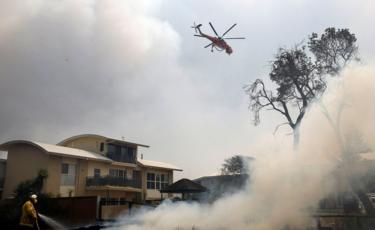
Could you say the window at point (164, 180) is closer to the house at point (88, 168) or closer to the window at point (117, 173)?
the house at point (88, 168)

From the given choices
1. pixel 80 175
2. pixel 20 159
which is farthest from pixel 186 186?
pixel 20 159

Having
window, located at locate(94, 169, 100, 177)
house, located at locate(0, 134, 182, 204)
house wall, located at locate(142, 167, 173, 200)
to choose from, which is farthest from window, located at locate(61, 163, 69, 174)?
house wall, located at locate(142, 167, 173, 200)

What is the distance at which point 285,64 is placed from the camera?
3209 cm

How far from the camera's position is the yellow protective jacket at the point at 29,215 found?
15352 mm

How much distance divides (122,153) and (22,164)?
492 inches

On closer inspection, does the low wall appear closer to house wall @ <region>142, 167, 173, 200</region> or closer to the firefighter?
the firefighter

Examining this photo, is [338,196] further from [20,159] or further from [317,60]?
Answer: [20,159]

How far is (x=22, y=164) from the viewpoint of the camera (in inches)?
1654

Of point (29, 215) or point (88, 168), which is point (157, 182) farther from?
point (29, 215)

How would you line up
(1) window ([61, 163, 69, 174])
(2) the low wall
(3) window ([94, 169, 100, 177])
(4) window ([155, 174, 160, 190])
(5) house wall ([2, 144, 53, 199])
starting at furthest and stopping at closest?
(4) window ([155, 174, 160, 190]) < (3) window ([94, 169, 100, 177]) < (1) window ([61, 163, 69, 174]) < (5) house wall ([2, 144, 53, 199]) < (2) the low wall

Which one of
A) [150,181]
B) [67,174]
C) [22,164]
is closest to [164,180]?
[150,181]

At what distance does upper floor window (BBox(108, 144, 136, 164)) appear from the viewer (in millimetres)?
48750

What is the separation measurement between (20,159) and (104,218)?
2402cm

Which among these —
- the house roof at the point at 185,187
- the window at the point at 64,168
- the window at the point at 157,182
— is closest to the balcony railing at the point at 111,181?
the window at the point at 64,168
